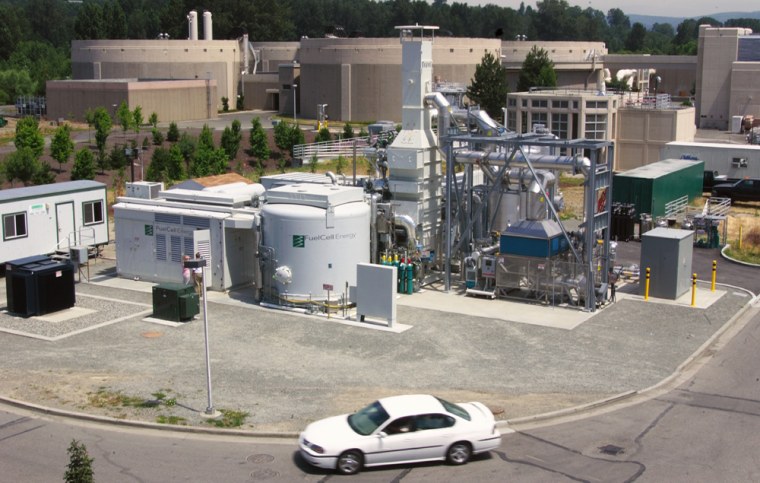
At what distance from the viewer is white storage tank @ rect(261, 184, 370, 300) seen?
26156mm

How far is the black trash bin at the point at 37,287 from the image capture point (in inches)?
984

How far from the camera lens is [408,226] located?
2830 cm

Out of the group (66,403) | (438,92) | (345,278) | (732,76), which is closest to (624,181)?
(438,92)

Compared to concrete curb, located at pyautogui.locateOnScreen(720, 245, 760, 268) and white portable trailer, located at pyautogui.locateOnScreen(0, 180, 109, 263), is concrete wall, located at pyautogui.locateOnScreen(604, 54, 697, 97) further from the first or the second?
white portable trailer, located at pyautogui.locateOnScreen(0, 180, 109, 263)

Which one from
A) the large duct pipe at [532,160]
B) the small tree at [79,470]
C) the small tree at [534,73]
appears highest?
the small tree at [534,73]

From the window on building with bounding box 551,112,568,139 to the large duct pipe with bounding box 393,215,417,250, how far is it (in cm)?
3032

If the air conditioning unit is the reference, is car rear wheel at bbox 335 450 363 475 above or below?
below

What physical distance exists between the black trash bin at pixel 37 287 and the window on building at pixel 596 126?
36444 mm

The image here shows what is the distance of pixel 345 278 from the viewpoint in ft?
87.5

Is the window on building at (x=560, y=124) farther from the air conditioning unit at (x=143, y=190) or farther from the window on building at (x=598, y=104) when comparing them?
the air conditioning unit at (x=143, y=190)

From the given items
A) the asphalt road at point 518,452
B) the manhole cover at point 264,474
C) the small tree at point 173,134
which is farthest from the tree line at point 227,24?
the manhole cover at point 264,474

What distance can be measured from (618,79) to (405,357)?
75421mm

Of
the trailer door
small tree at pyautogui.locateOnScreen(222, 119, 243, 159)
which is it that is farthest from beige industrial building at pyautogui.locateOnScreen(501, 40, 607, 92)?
the trailer door

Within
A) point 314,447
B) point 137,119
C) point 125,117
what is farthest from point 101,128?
point 314,447
